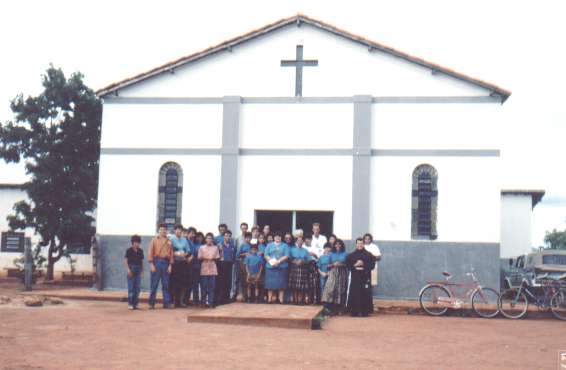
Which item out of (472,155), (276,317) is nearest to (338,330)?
(276,317)

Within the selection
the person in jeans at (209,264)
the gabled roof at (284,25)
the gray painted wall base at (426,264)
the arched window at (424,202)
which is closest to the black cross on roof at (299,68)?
the gabled roof at (284,25)

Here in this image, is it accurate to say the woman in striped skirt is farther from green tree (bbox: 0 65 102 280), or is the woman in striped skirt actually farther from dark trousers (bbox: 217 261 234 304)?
green tree (bbox: 0 65 102 280)

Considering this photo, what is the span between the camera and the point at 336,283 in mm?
14266

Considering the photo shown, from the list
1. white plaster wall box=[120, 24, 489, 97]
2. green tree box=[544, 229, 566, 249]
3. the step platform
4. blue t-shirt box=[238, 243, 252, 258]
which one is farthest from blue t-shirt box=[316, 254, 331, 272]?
green tree box=[544, 229, 566, 249]

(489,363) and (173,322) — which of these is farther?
(173,322)

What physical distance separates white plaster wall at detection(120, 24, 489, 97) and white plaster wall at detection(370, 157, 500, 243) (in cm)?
181

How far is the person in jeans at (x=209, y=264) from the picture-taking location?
14570 mm

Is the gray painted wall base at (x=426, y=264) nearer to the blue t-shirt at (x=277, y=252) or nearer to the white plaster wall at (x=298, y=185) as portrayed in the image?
the white plaster wall at (x=298, y=185)

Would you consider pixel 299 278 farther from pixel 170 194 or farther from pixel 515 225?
pixel 515 225

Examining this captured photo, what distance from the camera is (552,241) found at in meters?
77.4

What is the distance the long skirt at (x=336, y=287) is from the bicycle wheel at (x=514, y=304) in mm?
3348

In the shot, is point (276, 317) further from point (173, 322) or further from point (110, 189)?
point (110, 189)

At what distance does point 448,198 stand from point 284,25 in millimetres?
6146

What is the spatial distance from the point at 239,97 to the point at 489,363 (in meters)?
10.7
